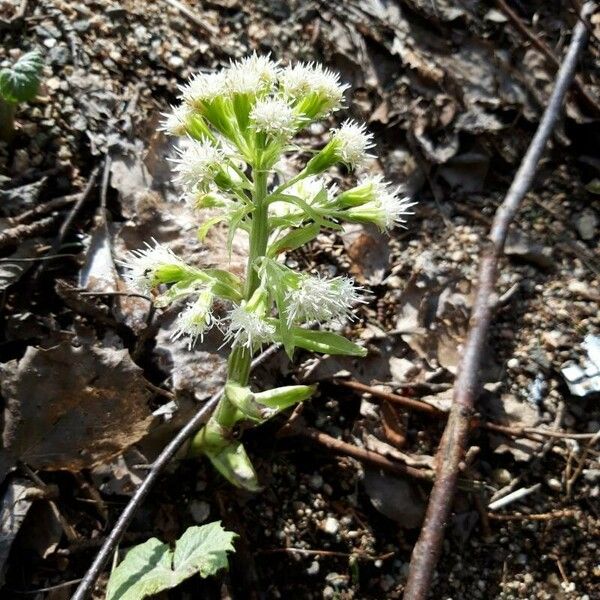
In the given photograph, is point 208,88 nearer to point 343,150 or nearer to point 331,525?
point 343,150

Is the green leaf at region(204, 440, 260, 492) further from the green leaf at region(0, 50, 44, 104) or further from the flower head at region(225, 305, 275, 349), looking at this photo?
the green leaf at region(0, 50, 44, 104)

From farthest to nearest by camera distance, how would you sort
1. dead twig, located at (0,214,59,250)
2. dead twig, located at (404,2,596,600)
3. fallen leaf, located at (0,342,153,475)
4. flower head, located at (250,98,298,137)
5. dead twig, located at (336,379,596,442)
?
1. dead twig, located at (336,379,596,442)
2. dead twig, located at (0,214,59,250)
3. dead twig, located at (404,2,596,600)
4. fallen leaf, located at (0,342,153,475)
5. flower head, located at (250,98,298,137)

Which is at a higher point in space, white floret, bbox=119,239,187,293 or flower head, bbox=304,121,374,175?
flower head, bbox=304,121,374,175

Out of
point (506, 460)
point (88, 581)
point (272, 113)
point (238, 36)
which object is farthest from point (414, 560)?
point (238, 36)

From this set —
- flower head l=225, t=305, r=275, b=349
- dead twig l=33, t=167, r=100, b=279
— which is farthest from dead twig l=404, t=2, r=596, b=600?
dead twig l=33, t=167, r=100, b=279

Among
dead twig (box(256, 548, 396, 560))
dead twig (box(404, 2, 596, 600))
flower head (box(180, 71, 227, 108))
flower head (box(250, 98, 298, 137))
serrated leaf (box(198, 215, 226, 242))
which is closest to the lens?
flower head (box(250, 98, 298, 137))

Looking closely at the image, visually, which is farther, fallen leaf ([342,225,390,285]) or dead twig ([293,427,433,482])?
fallen leaf ([342,225,390,285])

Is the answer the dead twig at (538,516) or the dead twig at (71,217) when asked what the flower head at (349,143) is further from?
the dead twig at (538,516)

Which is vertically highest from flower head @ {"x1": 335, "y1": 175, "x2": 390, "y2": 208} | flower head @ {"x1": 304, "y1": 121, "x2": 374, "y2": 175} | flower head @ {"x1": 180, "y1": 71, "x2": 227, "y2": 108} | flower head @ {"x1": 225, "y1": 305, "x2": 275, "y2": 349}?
flower head @ {"x1": 180, "y1": 71, "x2": 227, "y2": 108}
